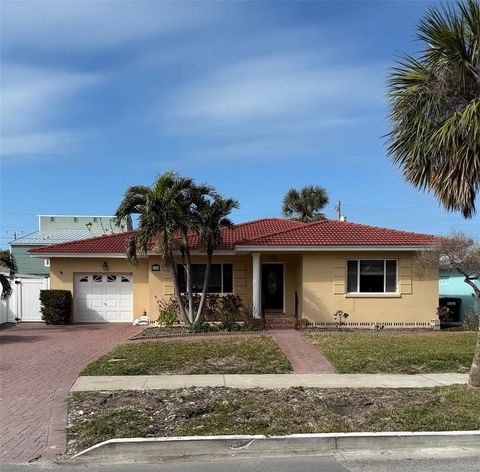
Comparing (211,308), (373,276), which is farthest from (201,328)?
(373,276)

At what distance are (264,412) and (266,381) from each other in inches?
99.6

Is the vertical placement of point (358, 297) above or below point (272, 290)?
below

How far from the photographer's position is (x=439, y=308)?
2041 centimetres

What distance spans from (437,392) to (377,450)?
9.91 ft

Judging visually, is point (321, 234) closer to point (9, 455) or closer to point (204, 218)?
point (204, 218)

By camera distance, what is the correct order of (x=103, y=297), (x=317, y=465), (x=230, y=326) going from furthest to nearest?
(x=103, y=297)
(x=230, y=326)
(x=317, y=465)

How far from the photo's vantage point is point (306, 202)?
40.1 meters

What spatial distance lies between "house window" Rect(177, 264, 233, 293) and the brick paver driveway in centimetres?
272

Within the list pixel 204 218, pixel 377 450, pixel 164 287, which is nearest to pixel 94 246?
pixel 164 287

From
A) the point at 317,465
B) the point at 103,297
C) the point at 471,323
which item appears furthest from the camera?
the point at 103,297

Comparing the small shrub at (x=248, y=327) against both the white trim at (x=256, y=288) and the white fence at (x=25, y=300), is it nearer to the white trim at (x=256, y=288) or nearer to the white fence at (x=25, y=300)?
the white trim at (x=256, y=288)

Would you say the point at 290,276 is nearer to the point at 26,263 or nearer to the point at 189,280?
the point at 189,280

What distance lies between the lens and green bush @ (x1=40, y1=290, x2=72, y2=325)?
22.0 m

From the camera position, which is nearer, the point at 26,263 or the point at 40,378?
the point at 40,378
